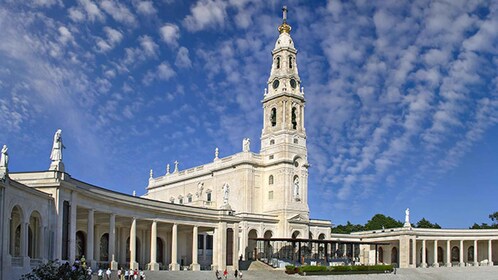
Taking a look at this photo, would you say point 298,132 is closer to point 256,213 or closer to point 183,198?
point 256,213

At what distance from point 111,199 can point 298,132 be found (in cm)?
4017

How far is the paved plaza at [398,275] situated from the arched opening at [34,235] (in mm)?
11487

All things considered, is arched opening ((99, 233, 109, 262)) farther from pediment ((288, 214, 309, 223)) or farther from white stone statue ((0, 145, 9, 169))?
pediment ((288, 214, 309, 223))

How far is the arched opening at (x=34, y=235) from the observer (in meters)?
Result: 39.7

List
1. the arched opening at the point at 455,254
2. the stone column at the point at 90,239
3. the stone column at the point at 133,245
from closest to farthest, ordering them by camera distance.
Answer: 1. the stone column at the point at 90,239
2. the stone column at the point at 133,245
3. the arched opening at the point at 455,254

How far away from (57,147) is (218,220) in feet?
80.6

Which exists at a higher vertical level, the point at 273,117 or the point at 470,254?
the point at 273,117

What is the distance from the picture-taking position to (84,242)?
54094 mm

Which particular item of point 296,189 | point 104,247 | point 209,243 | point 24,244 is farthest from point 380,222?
point 24,244

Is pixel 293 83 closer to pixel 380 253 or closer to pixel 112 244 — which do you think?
pixel 380 253

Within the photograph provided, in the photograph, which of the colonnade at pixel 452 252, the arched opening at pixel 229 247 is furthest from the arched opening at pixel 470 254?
the arched opening at pixel 229 247

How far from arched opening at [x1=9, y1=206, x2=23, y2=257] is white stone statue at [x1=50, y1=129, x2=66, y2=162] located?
16.2ft

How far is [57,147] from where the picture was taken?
42531 millimetres

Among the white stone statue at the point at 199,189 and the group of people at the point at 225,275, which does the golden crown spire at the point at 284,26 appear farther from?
the group of people at the point at 225,275
